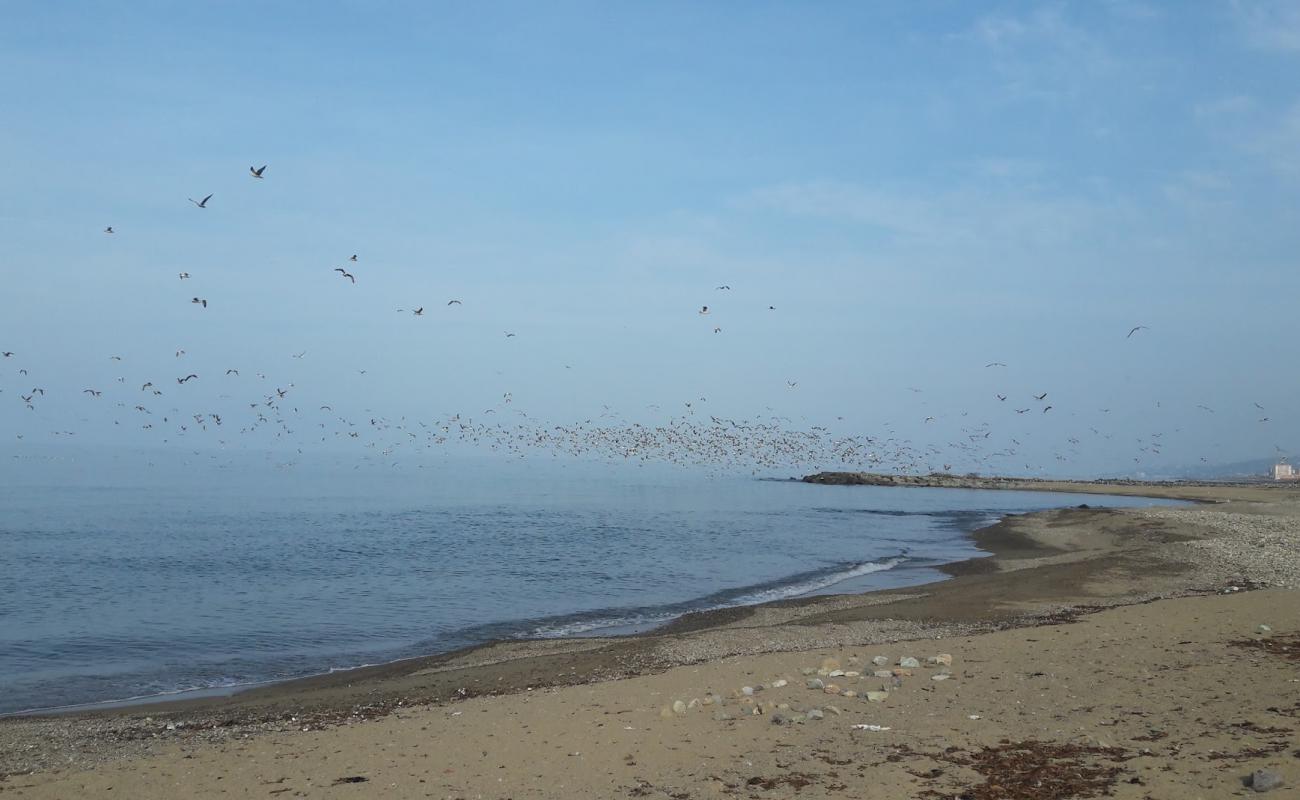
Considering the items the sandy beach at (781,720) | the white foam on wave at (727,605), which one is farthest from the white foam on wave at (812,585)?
the sandy beach at (781,720)

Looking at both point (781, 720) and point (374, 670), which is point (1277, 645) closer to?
point (781, 720)

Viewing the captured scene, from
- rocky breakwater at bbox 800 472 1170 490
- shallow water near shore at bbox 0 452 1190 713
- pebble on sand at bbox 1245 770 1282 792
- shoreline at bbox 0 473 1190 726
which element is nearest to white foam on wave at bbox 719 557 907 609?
shallow water near shore at bbox 0 452 1190 713

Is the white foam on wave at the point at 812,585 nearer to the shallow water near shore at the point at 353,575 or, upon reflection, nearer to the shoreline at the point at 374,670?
the shallow water near shore at the point at 353,575

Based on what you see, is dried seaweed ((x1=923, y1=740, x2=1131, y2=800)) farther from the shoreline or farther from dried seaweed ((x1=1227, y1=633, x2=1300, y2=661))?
the shoreline

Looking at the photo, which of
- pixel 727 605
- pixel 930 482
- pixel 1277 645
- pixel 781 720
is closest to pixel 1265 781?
pixel 781 720

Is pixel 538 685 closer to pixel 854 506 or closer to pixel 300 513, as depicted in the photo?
pixel 300 513

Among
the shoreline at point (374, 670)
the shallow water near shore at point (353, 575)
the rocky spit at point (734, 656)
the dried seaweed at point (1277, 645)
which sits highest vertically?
the dried seaweed at point (1277, 645)

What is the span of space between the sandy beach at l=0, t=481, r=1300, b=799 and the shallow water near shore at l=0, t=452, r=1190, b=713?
12.9 ft

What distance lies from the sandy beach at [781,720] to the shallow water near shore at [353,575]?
3918 mm

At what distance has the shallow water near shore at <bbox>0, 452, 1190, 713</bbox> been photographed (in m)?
19.0

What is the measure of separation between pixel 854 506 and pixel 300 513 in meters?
43.1

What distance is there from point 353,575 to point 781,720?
24.8 m

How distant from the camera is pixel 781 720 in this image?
964cm

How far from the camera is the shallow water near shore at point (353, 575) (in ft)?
62.4
